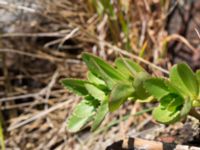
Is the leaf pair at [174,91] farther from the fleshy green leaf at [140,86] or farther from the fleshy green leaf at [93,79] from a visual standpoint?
the fleshy green leaf at [93,79]

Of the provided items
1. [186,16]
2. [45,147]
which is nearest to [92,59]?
[45,147]

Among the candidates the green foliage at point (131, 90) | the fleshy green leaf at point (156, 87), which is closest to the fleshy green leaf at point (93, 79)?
the green foliage at point (131, 90)

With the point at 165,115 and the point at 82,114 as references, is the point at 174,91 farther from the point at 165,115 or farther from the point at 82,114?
the point at 82,114

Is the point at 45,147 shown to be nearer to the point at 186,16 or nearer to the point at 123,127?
the point at 123,127

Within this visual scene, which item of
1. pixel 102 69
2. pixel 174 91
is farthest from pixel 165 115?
pixel 102 69

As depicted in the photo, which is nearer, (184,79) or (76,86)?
(184,79)

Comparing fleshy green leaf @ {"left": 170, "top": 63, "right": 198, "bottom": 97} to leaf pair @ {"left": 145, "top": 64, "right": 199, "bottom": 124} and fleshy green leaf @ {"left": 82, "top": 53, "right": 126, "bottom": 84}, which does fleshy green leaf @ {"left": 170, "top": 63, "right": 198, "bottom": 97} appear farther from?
fleshy green leaf @ {"left": 82, "top": 53, "right": 126, "bottom": 84}
